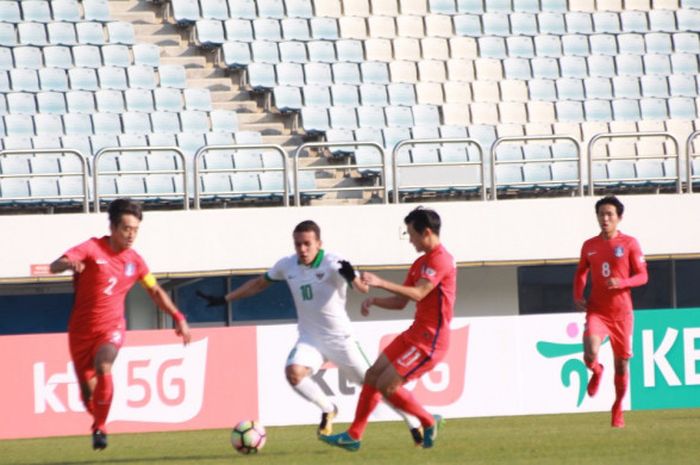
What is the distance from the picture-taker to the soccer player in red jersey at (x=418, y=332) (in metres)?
9.43

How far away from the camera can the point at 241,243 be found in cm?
1800

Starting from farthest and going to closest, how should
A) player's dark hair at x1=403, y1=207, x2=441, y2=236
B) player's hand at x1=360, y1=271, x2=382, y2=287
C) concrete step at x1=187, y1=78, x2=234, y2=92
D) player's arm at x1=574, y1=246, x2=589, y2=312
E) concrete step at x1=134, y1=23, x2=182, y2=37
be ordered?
concrete step at x1=134, y1=23, x2=182, y2=37 < concrete step at x1=187, y1=78, x2=234, y2=92 < player's arm at x1=574, y1=246, x2=589, y2=312 < player's dark hair at x1=403, y1=207, x2=441, y2=236 < player's hand at x1=360, y1=271, x2=382, y2=287

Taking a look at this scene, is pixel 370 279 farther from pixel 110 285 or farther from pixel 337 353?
pixel 110 285

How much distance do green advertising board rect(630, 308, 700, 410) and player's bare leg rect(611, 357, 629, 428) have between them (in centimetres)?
312

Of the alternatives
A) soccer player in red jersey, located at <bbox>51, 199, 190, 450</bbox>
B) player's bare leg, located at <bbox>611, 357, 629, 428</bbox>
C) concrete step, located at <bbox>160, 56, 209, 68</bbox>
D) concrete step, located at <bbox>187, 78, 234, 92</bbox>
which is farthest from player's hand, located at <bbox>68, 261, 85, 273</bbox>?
concrete step, located at <bbox>160, 56, 209, 68</bbox>

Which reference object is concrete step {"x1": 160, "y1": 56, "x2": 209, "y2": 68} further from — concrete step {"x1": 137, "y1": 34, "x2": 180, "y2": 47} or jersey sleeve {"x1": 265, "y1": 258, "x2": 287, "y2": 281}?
jersey sleeve {"x1": 265, "y1": 258, "x2": 287, "y2": 281}

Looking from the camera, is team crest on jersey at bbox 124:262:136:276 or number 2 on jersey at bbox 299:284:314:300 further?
number 2 on jersey at bbox 299:284:314:300

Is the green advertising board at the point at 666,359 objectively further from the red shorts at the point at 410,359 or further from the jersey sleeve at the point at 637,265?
the red shorts at the point at 410,359

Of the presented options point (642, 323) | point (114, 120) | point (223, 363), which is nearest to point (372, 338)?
point (223, 363)

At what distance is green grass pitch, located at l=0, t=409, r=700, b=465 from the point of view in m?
9.55

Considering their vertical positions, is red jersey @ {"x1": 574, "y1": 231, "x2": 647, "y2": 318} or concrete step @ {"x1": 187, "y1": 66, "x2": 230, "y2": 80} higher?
concrete step @ {"x1": 187, "y1": 66, "x2": 230, "y2": 80}

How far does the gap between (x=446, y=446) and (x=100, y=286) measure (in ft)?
9.52

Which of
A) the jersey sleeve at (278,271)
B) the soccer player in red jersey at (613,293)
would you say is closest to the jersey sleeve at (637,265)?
the soccer player in red jersey at (613,293)

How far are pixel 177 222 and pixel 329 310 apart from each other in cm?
790
